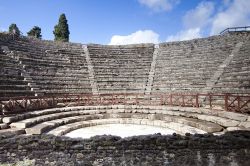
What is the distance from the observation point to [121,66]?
2859 cm

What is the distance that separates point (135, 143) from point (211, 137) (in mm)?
2496

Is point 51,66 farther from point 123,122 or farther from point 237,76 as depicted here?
point 237,76

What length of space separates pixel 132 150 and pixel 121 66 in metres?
20.2

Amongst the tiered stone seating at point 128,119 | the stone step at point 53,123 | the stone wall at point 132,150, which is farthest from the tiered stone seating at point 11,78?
the stone wall at point 132,150

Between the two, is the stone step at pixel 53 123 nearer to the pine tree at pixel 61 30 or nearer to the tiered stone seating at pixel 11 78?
the tiered stone seating at pixel 11 78

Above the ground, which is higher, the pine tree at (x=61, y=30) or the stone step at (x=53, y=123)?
the pine tree at (x=61, y=30)

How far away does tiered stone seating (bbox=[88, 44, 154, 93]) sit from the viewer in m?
25.3

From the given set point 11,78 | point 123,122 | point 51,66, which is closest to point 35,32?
point 51,66

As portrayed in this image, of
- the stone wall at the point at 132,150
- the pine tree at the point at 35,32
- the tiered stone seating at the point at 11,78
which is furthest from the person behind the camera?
the pine tree at the point at 35,32

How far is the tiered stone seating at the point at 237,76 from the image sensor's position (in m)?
18.8

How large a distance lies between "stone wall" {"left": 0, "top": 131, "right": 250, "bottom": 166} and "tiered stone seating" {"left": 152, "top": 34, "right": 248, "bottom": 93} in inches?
522

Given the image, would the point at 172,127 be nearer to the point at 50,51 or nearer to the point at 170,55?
the point at 170,55

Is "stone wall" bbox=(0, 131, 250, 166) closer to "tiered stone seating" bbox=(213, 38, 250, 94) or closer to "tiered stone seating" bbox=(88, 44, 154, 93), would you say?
"tiered stone seating" bbox=(213, 38, 250, 94)

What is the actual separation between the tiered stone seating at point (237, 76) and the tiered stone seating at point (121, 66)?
720cm
